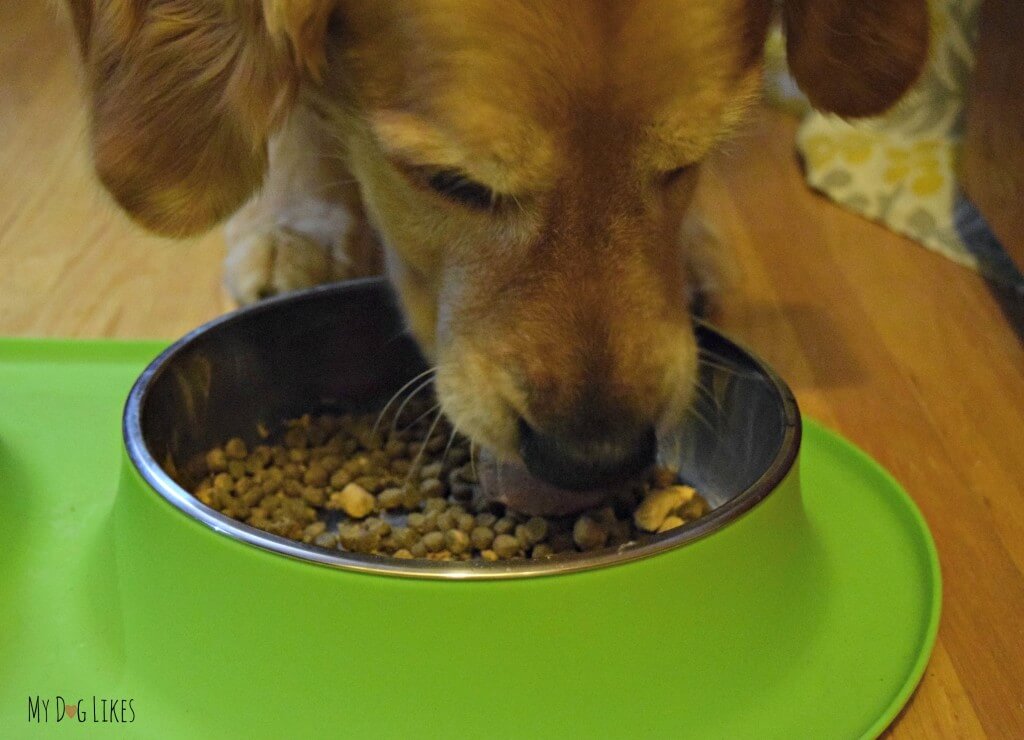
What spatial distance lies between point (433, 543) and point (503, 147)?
436 mm

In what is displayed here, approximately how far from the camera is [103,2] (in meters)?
1.09

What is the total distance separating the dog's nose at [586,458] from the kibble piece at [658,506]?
141 mm

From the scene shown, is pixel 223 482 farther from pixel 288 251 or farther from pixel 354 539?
pixel 288 251

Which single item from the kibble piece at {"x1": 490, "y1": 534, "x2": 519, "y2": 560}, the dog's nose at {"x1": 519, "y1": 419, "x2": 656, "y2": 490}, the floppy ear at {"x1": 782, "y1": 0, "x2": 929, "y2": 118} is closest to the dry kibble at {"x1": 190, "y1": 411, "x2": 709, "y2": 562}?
the kibble piece at {"x1": 490, "y1": 534, "x2": 519, "y2": 560}

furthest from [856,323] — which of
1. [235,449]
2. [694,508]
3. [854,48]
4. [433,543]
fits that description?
[235,449]

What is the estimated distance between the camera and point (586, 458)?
0.97m

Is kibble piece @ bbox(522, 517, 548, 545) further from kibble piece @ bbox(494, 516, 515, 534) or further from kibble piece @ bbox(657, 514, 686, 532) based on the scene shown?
kibble piece @ bbox(657, 514, 686, 532)

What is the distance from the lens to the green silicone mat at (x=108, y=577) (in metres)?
0.91

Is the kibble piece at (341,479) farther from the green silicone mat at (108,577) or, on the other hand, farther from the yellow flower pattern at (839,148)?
the yellow flower pattern at (839,148)

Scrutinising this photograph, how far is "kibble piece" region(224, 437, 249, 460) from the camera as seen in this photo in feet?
4.08

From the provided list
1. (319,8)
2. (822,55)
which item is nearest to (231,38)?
(319,8)

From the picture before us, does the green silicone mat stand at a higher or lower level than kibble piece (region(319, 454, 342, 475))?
higher

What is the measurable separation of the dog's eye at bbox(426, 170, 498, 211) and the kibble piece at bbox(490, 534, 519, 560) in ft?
1.14

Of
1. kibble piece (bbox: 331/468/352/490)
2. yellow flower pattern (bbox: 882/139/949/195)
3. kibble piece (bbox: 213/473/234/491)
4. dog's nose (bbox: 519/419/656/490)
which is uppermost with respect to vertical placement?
dog's nose (bbox: 519/419/656/490)
